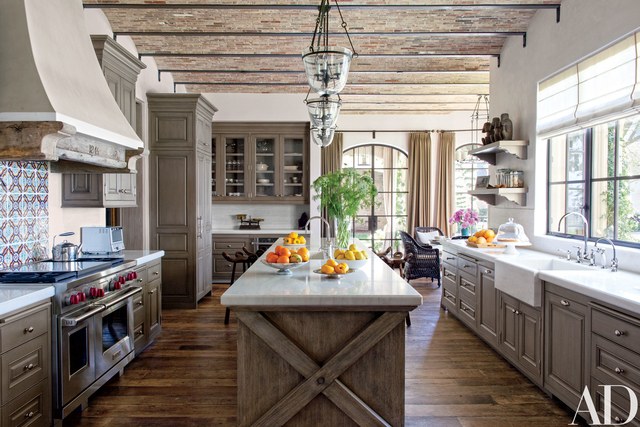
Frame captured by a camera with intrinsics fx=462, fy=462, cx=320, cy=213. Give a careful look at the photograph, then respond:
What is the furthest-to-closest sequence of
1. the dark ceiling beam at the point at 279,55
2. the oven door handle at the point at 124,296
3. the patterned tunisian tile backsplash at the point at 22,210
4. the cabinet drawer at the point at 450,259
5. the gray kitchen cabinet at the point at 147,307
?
the dark ceiling beam at the point at 279,55 < the cabinet drawer at the point at 450,259 < the gray kitchen cabinet at the point at 147,307 < the oven door handle at the point at 124,296 < the patterned tunisian tile backsplash at the point at 22,210

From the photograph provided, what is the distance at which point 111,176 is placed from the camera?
14.5 ft

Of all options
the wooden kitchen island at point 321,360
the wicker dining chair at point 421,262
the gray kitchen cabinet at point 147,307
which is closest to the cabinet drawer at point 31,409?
the wooden kitchen island at point 321,360

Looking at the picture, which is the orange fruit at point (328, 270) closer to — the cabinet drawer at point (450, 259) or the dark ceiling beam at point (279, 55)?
the cabinet drawer at point (450, 259)

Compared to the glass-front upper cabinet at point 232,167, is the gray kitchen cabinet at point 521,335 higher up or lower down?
lower down

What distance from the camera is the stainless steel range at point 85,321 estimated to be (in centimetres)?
282

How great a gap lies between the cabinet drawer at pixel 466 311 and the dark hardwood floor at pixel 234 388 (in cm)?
Answer: 19

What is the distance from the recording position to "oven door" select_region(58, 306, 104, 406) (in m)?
2.84

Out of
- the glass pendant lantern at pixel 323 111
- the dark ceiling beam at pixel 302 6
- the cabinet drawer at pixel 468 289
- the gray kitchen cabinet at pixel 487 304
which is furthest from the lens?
the cabinet drawer at pixel 468 289

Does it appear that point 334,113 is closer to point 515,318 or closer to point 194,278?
point 515,318

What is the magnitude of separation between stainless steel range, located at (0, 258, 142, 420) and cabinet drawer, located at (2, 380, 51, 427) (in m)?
0.08

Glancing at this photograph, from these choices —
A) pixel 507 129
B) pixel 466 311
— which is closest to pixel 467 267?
pixel 466 311

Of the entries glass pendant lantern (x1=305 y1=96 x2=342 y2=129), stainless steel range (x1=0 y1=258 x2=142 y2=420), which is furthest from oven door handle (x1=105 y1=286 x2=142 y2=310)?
glass pendant lantern (x1=305 y1=96 x2=342 y2=129)

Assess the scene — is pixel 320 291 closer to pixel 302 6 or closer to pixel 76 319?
pixel 76 319

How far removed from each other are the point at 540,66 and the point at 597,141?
1.14 meters
